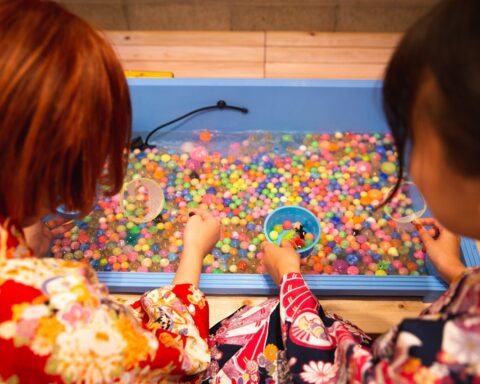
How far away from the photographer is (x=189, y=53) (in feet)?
5.26

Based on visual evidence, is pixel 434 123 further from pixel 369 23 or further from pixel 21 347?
pixel 369 23

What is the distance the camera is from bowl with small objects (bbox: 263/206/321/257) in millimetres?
1079

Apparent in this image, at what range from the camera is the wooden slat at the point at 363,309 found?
1001 millimetres

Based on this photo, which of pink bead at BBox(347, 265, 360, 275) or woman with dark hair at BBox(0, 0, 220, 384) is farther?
pink bead at BBox(347, 265, 360, 275)

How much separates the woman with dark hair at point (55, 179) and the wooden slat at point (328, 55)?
1.10 m

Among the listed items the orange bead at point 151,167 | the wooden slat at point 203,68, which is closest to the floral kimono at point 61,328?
the orange bead at point 151,167

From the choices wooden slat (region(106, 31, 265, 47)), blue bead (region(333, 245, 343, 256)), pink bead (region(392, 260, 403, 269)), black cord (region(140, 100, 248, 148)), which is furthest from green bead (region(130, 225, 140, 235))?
wooden slat (region(106, 31, 265, 47))

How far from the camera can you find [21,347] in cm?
52

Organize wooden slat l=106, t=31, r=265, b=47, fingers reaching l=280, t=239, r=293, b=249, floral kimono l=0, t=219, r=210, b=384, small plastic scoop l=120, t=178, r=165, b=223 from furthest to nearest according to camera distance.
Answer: wooden slat l=106, t=31, r=265, b=47
small plastic scoop l=120, t=178, r=165, b=223
fingers reaching l=280, t=239, r=293, b=249
floral kimono l=0, t=219, r=210, b=384

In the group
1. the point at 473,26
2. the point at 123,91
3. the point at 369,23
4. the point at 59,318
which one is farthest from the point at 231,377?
the point at 369,23

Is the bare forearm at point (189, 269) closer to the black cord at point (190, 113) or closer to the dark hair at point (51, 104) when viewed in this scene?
the dark hair at point (51, 104)

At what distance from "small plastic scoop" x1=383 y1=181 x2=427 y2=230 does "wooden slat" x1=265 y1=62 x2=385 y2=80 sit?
48cm

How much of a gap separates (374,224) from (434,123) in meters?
0.78

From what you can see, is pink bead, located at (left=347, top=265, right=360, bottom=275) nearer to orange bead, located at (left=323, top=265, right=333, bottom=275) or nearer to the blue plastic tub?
orange bead, located at (left=323, top=265, right=333, bottom=275)
